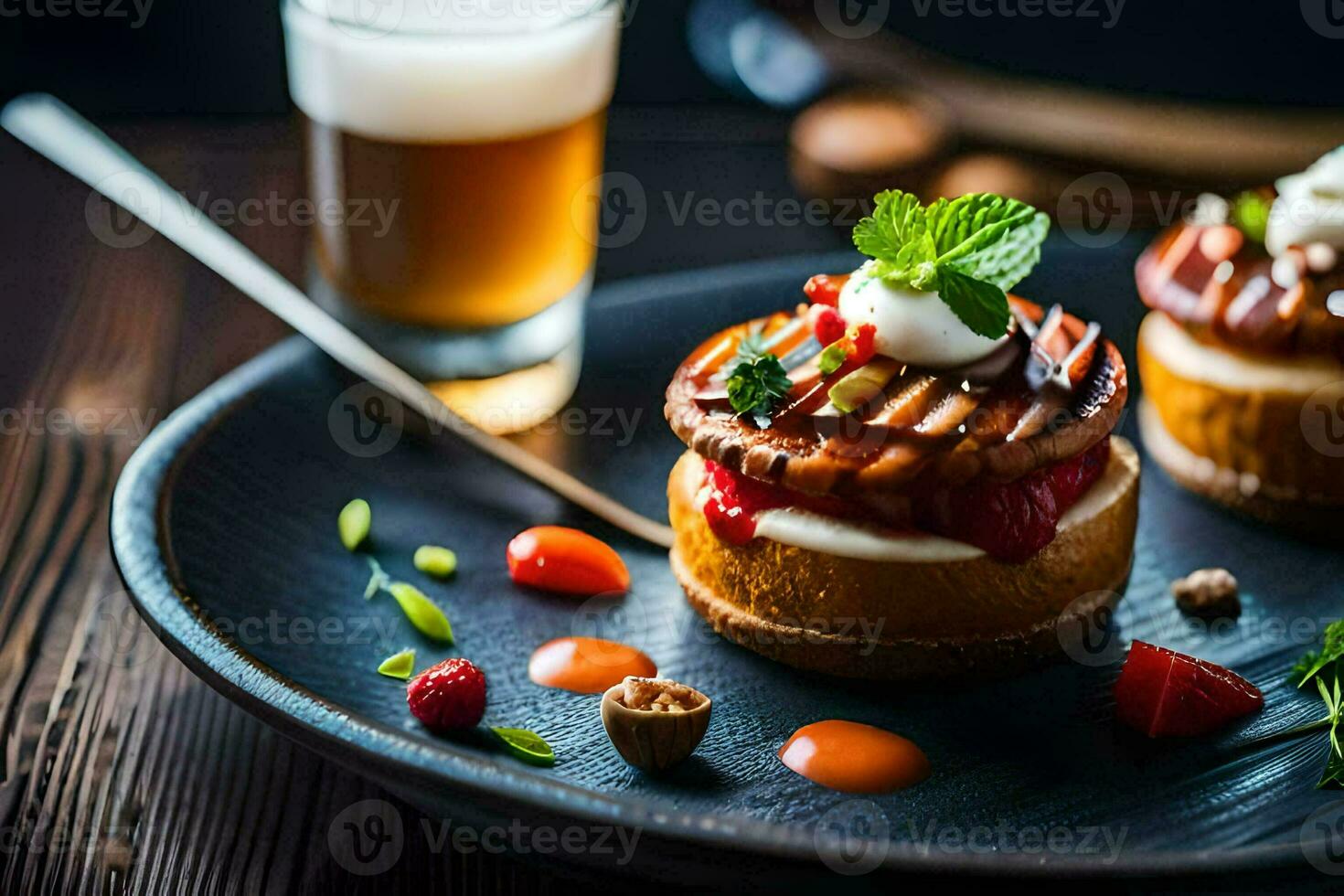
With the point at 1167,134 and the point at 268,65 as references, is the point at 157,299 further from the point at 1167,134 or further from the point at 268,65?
the point at 1167,134

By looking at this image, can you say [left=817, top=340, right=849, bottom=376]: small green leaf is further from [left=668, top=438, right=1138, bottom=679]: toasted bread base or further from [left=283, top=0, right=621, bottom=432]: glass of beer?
[left=283, top=0, right=621, bottom=432]: glass of beer

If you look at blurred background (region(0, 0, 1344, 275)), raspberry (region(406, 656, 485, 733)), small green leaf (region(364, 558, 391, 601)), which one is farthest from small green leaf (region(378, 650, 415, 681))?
blurred background (region(0, 0, 1344, 275))

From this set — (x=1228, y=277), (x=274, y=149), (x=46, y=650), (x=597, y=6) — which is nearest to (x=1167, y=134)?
(x=1228, y=277)

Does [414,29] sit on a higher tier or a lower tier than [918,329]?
higher

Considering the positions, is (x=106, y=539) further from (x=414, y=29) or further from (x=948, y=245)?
(x=948, y=245)

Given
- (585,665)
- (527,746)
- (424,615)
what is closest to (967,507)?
(585,665)

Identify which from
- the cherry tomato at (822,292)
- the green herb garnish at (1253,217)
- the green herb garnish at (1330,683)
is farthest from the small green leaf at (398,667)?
the green herb garnish at (1253,217)
